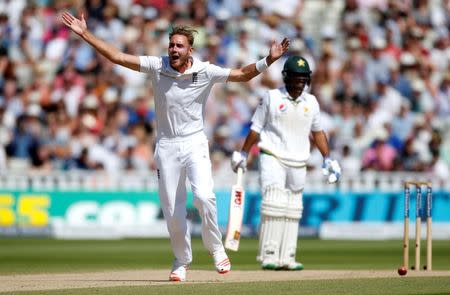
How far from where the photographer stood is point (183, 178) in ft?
35.1

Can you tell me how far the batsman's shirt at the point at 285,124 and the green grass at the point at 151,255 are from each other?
136 cm

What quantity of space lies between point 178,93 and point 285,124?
223cm

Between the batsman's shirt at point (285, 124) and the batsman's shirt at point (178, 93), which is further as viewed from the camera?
the batsman's shirt at point (285, 124)

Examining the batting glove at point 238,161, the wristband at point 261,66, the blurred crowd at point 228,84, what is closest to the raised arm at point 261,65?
the wristband at point 261,66

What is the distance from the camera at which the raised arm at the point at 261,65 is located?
10406 millimetres

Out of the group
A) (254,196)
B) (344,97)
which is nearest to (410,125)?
(344,97)

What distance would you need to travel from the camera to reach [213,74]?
10.8 m

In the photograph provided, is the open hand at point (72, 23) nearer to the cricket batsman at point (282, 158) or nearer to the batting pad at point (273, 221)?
the cricket batsman at point (282, 158)

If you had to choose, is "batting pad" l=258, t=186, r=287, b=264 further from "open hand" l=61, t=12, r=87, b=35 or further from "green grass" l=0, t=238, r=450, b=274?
"open hand" l=61, t=12, r=87, b=35

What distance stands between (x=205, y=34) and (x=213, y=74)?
11.6 m

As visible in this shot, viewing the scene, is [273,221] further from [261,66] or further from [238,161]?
[261,66]

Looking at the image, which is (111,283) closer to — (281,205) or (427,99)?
(281,205)

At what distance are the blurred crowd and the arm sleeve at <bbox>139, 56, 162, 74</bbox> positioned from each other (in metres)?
8.65

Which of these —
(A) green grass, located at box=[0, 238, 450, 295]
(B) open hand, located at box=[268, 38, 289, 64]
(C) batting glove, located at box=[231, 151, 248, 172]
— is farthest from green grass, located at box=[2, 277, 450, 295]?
(C) batting glove, located at box=[231, 151, 248, 172]
